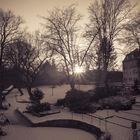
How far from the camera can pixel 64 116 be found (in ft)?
74.4

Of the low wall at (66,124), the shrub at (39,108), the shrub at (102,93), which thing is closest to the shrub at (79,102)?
the shrub at (102,93)

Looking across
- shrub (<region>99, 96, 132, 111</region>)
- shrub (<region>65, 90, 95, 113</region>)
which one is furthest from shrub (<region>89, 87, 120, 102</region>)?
shrub (<region>99, 96, 132, 111</region>)

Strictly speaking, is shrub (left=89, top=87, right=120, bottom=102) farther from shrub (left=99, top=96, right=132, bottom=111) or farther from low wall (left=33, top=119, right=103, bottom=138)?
low wall (left=33, top=119, right=103, bottom=138)

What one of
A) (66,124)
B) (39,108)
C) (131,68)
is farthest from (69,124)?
(131,68)

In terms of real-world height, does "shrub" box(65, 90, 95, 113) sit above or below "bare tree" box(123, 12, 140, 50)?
below

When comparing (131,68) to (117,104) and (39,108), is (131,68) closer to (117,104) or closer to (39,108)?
(117,104)

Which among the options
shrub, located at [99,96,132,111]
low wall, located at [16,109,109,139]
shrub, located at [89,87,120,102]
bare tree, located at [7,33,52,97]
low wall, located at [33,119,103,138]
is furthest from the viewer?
bare tree, located at [7,33,52,97]

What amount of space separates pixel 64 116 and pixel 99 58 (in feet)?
44.3

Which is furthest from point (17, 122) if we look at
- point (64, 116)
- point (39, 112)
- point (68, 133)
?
point (68, 133)

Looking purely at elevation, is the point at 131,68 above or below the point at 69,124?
above

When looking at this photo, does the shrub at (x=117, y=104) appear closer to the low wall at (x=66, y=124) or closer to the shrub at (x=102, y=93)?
the shrub at (x=102, y=93)

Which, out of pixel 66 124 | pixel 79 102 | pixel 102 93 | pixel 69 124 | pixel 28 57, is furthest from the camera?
pixel 28 57

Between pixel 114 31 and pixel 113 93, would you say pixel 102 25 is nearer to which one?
A: pixel 114 31

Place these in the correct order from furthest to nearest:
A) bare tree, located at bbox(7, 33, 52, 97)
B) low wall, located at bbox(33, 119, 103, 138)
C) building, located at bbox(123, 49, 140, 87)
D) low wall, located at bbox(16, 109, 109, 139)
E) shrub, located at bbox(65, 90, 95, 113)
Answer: building, located at bbox(123, 49, 140, 87)
bare tree, located at bbox(7, 33, 52, 97)
shrub, located at bbox(65, 90, 95, 113)
low wall, located at bbox(16, 109, 109, 139)
low wall, located at bbox(33, 119, 103, 138)
